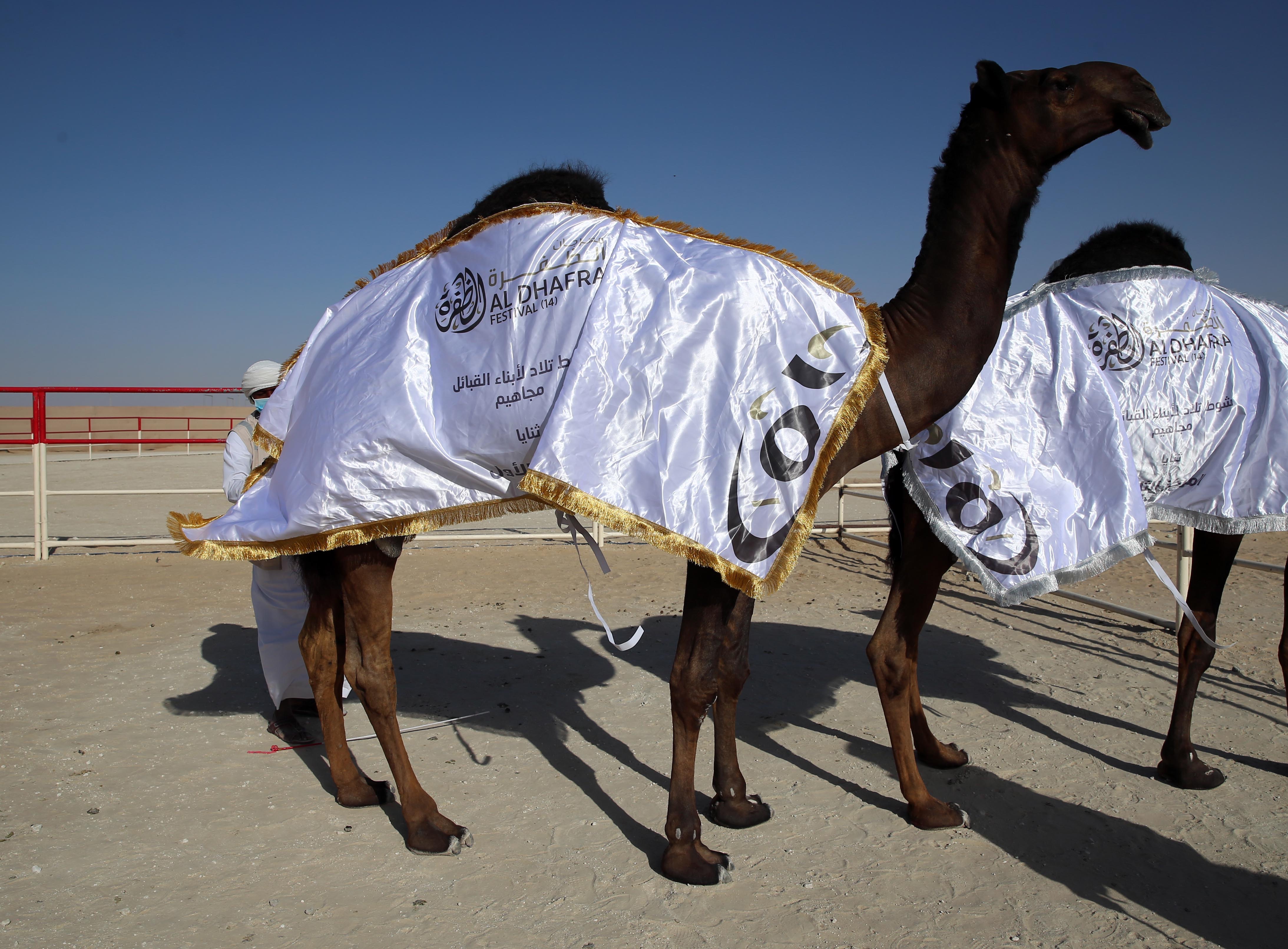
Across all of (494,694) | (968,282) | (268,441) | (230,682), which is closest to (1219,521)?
(968,282)

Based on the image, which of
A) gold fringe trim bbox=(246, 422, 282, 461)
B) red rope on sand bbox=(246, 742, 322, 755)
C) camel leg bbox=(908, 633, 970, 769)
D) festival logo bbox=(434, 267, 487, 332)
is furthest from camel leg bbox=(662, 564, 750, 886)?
red rope on sand bbox=(246, 742, 322, 755)

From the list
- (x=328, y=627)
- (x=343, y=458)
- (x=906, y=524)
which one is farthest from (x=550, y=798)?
(x=906, y=524)

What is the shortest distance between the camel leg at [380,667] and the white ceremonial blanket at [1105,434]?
2.09 meters

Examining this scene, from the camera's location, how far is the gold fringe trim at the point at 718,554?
2.38m

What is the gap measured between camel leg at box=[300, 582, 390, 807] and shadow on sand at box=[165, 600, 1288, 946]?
0.45 ft

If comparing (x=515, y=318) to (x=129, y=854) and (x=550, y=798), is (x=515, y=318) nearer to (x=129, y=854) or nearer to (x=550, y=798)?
(x=550, y=798)

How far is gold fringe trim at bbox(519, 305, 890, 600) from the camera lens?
238 centimetres

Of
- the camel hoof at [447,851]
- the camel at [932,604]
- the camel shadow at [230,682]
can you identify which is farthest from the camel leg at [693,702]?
the camel shadow at [230,682]

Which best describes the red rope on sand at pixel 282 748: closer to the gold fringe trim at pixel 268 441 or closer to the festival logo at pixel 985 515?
the gold fringe trim at pixel 268 441

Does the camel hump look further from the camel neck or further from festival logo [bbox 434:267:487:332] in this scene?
festival logo [bbox 434:267:487:332]

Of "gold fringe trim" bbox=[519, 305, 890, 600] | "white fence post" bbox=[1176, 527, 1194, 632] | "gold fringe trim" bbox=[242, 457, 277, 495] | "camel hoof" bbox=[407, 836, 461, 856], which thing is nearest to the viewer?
"gold fringe trim" bbox=[519, 305, 890, 600]

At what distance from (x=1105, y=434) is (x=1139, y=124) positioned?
1.14 metres

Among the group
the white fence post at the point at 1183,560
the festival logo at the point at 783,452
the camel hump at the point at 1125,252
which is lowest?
the white fence post at the point at 1183,560

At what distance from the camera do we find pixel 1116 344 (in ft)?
11.1
